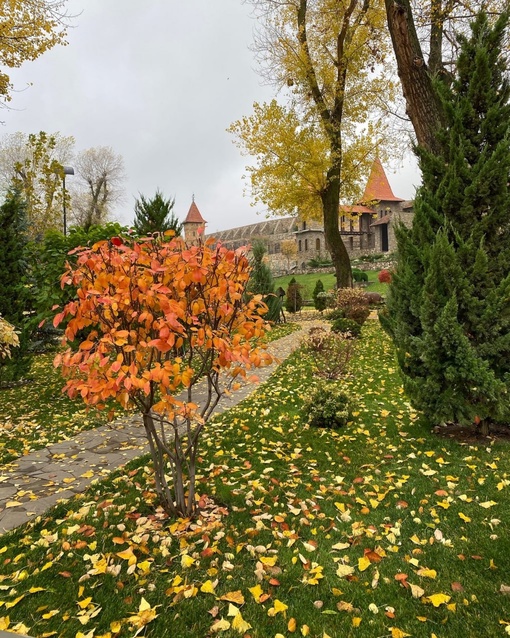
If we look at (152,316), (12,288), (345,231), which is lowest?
(152,316)

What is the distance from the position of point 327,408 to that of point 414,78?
220 inches

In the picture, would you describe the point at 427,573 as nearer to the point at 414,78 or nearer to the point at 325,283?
the point at 414,78

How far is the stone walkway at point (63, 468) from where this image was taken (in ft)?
11.6

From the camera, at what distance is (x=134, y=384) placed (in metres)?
2.40

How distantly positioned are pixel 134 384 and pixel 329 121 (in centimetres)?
1577

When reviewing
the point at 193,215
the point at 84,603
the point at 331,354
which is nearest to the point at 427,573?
the point at 84,603

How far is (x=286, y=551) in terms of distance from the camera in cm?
274

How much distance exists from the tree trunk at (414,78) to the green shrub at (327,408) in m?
4.20

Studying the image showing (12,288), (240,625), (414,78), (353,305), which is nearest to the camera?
(240,625)

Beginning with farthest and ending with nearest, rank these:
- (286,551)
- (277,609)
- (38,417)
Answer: (38,417) < (286,551) < (277,609)

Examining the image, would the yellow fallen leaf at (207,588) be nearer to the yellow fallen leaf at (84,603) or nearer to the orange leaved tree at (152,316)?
the yellow fallen leaf at (84,603)

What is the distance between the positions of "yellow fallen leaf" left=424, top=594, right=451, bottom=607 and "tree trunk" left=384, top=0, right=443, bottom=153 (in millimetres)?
6094

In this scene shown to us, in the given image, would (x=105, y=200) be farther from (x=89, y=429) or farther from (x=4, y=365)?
(x=89, y=429)

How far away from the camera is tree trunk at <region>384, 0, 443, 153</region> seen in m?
6.45
